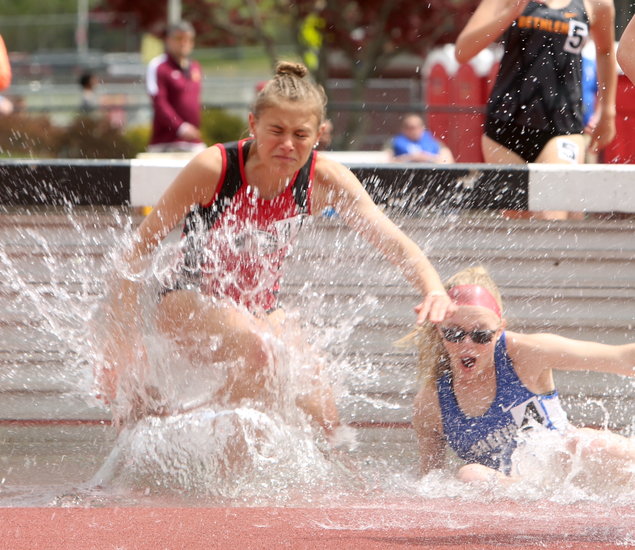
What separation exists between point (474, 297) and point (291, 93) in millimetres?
1116

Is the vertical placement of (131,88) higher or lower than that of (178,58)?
lower

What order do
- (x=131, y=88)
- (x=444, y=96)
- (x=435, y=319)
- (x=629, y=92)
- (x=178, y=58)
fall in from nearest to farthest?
(x=435, y=319) → (x=629, y=92) → (x=178, y=58) → (x=444, y=96) → (x=131, y=88)

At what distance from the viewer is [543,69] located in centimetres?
588

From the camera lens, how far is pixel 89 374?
5289 mm

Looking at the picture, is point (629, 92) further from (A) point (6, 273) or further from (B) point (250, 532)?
(B) point (250, 532)

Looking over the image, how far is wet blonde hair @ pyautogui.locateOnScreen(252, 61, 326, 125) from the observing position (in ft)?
14.7

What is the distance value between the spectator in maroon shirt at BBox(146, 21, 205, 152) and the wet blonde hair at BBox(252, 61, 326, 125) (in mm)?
6006

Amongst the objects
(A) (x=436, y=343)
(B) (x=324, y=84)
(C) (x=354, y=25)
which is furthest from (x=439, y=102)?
(A) (x=436, y=343)

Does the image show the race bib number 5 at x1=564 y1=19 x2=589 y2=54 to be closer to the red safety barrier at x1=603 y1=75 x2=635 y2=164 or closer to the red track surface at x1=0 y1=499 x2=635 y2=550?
the red safety barrier at x1=603 y1=75 x2=635 y2=164

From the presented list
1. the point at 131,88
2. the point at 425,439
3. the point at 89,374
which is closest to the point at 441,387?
the point at 425,439

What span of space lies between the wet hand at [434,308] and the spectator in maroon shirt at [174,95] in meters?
6.75

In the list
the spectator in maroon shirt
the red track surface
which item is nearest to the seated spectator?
the spectator in maroon shirt

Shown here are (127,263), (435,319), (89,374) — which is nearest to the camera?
(435,319)

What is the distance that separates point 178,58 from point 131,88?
15650mm
